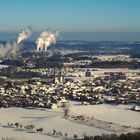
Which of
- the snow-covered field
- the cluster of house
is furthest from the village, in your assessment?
the snow-covered field

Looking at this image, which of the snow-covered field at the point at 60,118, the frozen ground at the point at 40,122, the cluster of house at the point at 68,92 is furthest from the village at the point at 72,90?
the frozen ground at the point at 40,122

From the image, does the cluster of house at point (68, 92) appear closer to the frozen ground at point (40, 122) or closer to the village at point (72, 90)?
the village at point (72, 90)

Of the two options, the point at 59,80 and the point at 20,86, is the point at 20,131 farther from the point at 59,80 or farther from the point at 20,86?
the point at 59,80

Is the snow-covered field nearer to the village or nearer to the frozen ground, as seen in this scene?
the frozen ground

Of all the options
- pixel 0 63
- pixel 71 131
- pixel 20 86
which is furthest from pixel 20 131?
pixel 0 63

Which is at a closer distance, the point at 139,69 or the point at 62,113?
the point at 62,113

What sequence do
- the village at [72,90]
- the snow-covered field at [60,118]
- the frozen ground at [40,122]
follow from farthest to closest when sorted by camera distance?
the village at [72,90]
the snow-covered field at [60,118]
the frozen ground at [40,122]
